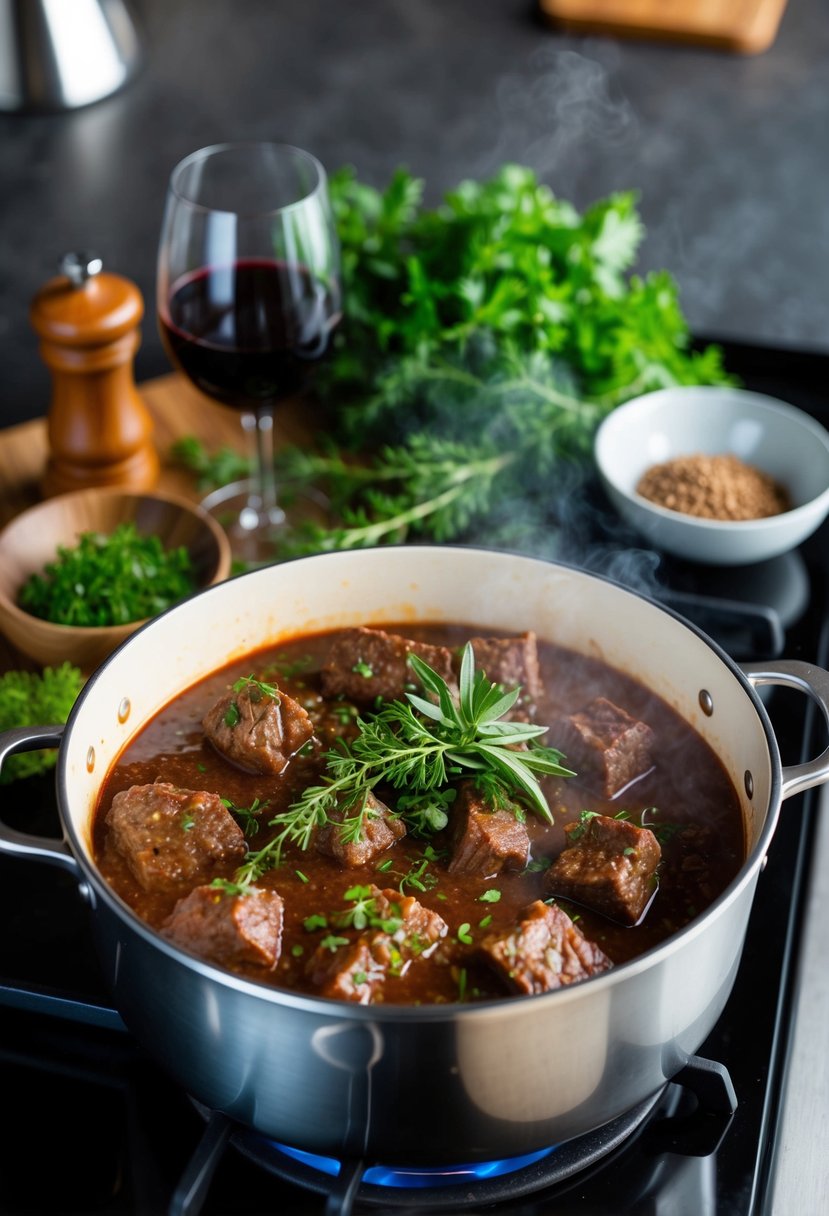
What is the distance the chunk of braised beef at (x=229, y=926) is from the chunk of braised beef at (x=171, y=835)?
0.09m

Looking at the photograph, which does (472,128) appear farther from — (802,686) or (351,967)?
(351,967)

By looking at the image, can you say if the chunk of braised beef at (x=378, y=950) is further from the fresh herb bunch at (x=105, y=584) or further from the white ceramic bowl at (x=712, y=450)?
the white ceramic bowl at (x=712, y=450)

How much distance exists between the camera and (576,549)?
3.02 metres

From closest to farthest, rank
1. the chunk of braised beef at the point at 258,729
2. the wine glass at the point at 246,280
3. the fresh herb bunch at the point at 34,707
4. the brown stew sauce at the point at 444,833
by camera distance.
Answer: the brown stew sauce at the point at 444,833 → the chunk of braised beef at the point at 258,729 → the fresh herb bunch at the point at 34,707 → the wine glass at the point at 246,280

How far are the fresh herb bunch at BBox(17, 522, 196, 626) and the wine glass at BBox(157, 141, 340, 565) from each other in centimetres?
43

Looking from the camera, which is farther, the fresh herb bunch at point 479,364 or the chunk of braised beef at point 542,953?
the fresh herb bunch at point 479,364

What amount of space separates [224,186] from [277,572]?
1248 millimetres

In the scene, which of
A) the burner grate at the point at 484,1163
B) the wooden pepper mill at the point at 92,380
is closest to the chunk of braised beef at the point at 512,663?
the burner grate at the point at 484,1163

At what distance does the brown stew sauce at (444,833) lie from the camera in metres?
1.77

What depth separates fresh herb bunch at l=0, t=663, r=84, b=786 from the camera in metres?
2.42

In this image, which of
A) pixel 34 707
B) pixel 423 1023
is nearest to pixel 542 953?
pixel 423 1023

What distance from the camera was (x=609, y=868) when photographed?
5.93ft

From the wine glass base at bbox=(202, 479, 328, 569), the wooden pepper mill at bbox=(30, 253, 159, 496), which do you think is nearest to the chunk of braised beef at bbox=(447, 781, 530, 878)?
the wine glass base at bbox=(202, 479, 328, 569)

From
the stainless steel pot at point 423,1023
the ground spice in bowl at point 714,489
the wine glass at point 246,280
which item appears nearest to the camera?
the stainless steel pot at point 423,1023
